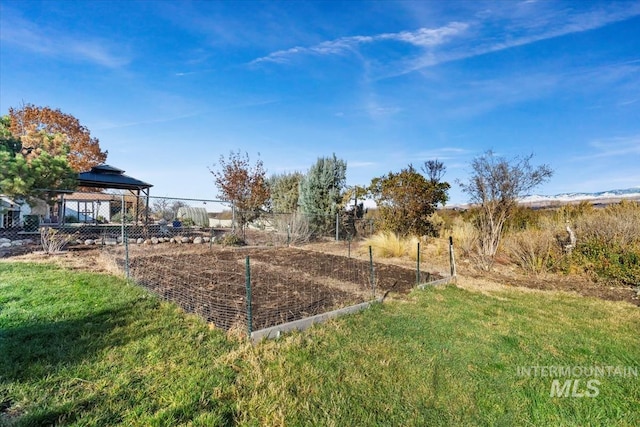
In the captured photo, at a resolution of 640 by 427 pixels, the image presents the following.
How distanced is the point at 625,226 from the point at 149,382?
9.25 meters

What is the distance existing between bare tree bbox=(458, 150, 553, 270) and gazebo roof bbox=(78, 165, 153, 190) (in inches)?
516

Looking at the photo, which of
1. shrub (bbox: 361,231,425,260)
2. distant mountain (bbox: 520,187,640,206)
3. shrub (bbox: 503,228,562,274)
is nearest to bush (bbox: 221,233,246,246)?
shrub (bbox: 361,231,425,260)

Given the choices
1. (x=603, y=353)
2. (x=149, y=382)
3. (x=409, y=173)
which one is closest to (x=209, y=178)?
(x=409, y=173)

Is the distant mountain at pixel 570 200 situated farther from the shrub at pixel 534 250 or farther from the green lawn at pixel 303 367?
the green lawn at pixel 303 367

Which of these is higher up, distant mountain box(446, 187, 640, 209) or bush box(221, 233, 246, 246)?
distant mountain box(446, 187, 640, 209)

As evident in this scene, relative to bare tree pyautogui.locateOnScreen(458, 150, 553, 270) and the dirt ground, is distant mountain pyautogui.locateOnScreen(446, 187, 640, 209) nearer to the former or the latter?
bare tree pyautogui.locateOnScreen(458, 150, 553, 270)

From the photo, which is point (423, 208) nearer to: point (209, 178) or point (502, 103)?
point (502, 103)

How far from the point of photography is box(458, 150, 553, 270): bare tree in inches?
334

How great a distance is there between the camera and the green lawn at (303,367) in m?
1.98

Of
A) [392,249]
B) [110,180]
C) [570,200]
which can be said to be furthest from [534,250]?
[110,180]

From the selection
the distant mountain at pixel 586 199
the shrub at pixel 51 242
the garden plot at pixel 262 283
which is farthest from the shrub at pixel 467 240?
the shrub at pixel 51 242

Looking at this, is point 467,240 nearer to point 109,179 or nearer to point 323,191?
point 323,191

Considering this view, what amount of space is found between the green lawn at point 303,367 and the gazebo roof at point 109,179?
964 centimetres

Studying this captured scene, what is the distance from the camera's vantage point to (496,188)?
881cm
